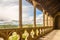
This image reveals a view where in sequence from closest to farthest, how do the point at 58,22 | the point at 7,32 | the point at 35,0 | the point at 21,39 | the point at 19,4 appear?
the point at 7,32 < the point at 21,39 < the point at 19,4 < the point at 35,0 < the point at 58,22

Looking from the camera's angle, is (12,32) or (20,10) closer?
(12,32)

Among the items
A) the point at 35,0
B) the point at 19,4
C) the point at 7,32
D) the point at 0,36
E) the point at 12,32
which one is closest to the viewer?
the point at 0,36

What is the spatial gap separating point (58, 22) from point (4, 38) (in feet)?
129

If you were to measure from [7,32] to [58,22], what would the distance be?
39.1m

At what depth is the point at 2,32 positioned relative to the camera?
293 centimetres

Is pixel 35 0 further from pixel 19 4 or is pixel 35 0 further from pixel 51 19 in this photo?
pixel 51 19

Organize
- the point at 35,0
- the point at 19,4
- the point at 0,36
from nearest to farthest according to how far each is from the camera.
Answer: the point at 0,36, the point at 19,4, the point at 35,0

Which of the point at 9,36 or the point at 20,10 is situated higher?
the point at 20,10

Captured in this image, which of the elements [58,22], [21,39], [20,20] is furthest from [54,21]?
[21,39]

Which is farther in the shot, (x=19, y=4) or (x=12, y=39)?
(x=19, y=4)

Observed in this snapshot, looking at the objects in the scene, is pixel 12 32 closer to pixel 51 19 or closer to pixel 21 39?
pixel 21 39

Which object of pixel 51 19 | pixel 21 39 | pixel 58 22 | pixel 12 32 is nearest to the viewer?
pixel 12 32

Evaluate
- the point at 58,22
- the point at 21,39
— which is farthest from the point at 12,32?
the point at 58,22

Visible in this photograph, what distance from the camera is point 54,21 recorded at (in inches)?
1604
